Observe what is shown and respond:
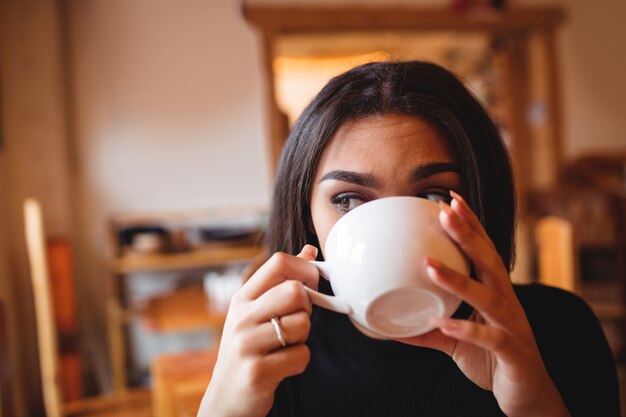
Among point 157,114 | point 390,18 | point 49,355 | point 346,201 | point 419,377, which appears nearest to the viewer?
point 346,201

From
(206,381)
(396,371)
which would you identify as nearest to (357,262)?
(396,371)

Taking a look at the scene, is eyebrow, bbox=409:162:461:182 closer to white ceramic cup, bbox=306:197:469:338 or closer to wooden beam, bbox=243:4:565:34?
white ceramic cup, bbox=306:197:469:338

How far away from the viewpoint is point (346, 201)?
25.6 inches

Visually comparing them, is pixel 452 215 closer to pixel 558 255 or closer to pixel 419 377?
pixel 419 377

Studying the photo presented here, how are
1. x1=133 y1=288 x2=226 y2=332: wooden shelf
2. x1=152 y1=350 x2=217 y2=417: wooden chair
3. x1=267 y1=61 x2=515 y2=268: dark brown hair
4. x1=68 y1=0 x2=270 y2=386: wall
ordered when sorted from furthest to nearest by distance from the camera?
x1=68 y1=0 x2=270 y2=386: wall < x1=133 y1=288 x2=226 y2=332: wooden shelf < x1=152 y1=350 x2=217 y2=417: wooden chair < x1=267 y1=61 x2=515 y2=268: dark brown hair

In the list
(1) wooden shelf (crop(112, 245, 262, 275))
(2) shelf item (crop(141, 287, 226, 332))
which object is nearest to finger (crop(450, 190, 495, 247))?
(2) shelf item (crop(141, 287, 226, 332))

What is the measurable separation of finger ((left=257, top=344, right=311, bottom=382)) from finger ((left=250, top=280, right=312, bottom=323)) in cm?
5

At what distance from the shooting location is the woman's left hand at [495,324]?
45 cm

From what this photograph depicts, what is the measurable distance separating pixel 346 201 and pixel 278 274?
0.68 ft

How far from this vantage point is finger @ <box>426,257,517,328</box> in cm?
43

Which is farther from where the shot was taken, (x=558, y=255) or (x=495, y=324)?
(x=558, y=255)

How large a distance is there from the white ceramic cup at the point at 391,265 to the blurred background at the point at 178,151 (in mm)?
2011

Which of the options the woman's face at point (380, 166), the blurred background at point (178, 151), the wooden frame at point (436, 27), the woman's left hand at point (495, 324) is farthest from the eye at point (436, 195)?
the wooden frame at point (436, 27)

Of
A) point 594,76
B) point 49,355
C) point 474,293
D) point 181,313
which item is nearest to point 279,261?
point 474,293
